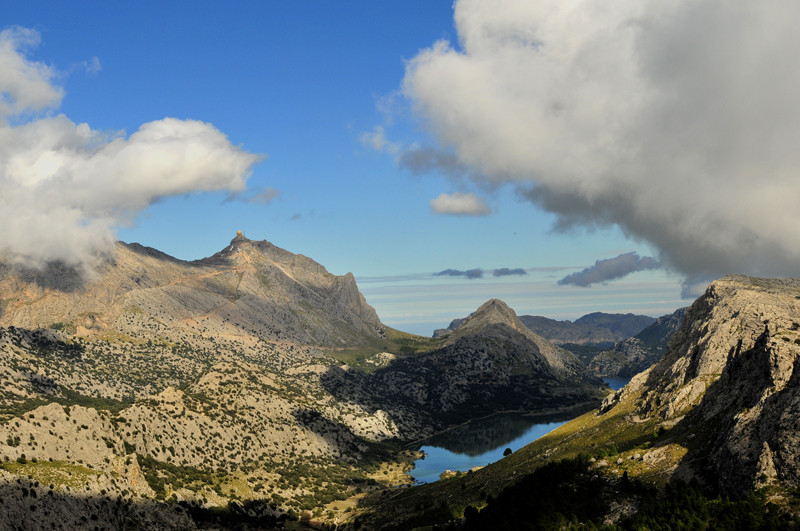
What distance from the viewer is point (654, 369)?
162875 mm

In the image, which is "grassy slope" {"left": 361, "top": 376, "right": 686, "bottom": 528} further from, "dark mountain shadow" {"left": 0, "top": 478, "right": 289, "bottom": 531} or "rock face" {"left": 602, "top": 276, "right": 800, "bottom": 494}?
"dark mountain shadow" {"left": 0, "top": 478, "right": 289, "bottom": 531}

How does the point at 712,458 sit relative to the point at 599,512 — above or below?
above

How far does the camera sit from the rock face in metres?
69.8

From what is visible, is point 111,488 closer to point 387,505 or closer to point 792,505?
point 387,505

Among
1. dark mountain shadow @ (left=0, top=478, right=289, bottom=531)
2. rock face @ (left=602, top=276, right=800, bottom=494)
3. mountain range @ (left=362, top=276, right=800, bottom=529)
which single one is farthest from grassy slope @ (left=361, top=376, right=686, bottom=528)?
dark mountain shadow @ (left=0, top=478, right=289, bottom=531)

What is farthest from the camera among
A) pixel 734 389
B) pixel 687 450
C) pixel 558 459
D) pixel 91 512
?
pixel 558 459

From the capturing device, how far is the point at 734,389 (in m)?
96.0

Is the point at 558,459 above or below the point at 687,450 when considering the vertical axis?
below

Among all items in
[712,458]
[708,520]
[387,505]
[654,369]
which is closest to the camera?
Answer: [708,520]

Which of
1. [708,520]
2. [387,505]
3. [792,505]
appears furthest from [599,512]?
[387,505]

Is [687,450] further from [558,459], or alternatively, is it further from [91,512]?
[91,512]

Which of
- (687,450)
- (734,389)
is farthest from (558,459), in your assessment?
(734,389)

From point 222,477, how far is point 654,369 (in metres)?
118

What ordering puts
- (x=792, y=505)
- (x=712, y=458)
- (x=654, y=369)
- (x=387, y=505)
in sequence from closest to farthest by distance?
(x=792, y=505) → (x=712, y=458) → (x=387, y=505) → (x=654, y=369)
